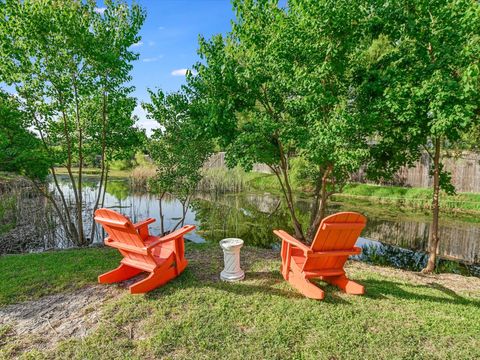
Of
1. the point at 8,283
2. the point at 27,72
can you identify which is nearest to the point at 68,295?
the point at 8,283

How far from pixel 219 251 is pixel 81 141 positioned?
12.0ft

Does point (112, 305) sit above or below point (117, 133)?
below

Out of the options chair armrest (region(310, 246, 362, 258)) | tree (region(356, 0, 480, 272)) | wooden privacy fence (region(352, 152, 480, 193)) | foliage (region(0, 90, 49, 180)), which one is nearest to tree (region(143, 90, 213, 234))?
foliage (region(0, 90, 49, 180))

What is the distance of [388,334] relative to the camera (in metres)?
2.54

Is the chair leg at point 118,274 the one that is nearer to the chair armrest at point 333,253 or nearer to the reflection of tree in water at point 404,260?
the chair armrest at point 333,253

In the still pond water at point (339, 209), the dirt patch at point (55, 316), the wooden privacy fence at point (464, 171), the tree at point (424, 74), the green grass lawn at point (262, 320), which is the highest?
the tree at point (424, 74)

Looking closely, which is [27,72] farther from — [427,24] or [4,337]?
[427,24]

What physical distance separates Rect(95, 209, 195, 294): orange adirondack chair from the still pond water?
2.78 metres

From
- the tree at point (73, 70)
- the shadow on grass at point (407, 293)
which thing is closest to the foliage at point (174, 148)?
the tree at point (73, 70)

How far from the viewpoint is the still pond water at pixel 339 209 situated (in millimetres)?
6281

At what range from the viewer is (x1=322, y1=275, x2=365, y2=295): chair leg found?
322 centimetres

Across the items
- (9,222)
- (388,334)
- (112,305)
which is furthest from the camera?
(9,222)

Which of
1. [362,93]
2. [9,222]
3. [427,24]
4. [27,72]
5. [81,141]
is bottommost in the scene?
[9,222]

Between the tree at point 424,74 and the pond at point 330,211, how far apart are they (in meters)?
2.01
